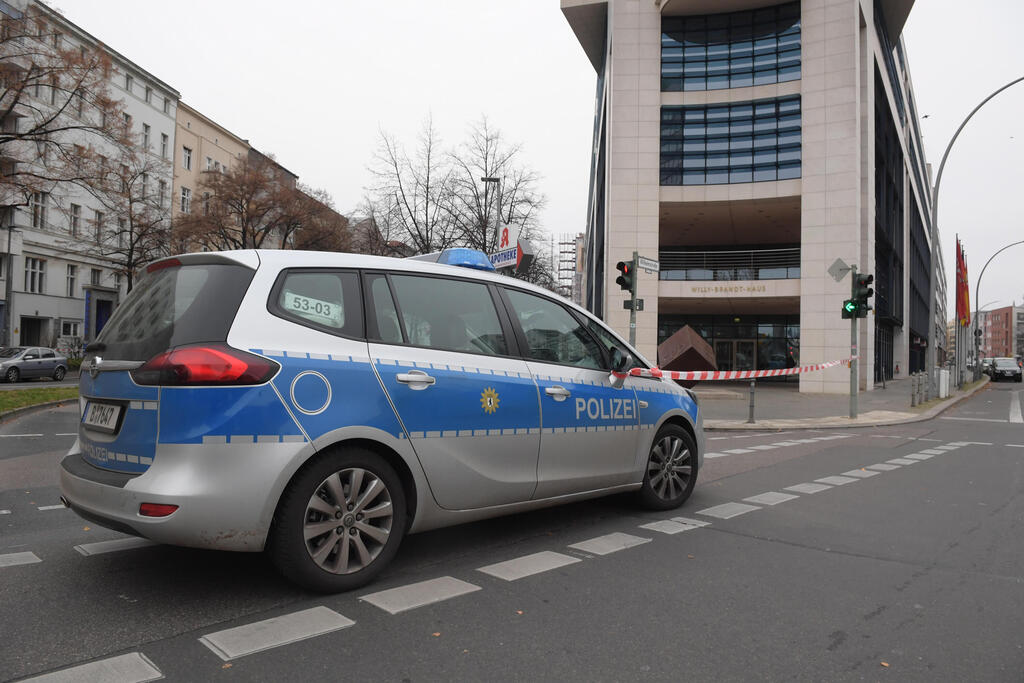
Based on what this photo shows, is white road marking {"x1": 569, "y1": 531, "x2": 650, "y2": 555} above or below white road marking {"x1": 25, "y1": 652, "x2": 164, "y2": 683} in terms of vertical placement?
above

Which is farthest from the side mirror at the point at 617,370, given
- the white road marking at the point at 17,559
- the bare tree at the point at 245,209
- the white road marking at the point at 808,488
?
the bare tree at the point at 245,209

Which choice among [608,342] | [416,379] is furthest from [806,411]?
[416,379]

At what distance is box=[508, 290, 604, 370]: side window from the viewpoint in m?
4.68

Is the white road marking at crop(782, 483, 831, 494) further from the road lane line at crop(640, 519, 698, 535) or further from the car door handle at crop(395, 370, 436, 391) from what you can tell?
the car door handle at crop(395, 370, 436, 391)

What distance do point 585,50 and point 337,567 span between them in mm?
44260

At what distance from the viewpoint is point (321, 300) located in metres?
3.70

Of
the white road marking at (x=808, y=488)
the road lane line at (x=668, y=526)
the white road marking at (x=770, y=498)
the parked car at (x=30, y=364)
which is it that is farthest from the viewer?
the parked car at (x=30, y=364)

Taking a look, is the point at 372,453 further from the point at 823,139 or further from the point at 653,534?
the point at 823,139

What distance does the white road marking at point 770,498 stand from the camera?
247 inches

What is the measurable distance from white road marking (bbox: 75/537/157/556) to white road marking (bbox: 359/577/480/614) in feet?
5.62

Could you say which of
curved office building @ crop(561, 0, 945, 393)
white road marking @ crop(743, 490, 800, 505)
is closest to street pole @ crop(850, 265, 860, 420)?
white road marking @ crop(743, 490, 800, 505)

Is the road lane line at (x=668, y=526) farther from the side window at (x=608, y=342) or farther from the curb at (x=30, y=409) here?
the curb at (x=30, y=409)

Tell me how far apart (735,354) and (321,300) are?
36.3 metres

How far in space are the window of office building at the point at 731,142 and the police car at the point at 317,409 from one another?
28432 mm
